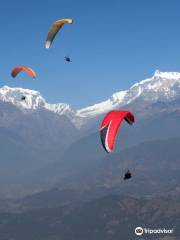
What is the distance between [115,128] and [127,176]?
286 inches

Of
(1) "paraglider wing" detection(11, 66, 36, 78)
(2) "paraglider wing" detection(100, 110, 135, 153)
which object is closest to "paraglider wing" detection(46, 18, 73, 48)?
(1) "paraglider wing" detection(11, 66, 36, 78)

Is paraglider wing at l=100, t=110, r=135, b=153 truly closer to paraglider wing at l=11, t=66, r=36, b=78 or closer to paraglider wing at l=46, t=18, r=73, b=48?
paraglider wing at l=46, t=18, r=73, b=48

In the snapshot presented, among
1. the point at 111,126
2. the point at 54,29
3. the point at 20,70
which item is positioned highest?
the point at 20,70

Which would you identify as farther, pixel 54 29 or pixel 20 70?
pixel 20 70

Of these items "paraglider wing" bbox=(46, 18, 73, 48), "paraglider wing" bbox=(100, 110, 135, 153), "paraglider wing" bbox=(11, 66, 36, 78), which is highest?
"paraglider wing" bbox=(11, 66, 36, 78)

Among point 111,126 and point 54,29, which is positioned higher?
point 54,29

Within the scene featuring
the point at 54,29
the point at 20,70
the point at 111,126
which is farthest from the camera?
the point at 20,70

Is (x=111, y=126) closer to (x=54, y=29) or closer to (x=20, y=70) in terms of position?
(x=54, y=29)

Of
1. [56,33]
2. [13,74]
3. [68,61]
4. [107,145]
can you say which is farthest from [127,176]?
[13,74]

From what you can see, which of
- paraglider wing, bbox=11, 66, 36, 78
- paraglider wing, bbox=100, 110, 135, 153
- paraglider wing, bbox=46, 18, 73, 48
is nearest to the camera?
paraglider wing, bbox=100, 110, 135, 153

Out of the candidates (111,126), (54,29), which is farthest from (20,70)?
(111,126)

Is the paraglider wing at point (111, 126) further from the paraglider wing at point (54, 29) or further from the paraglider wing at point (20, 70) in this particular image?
the paraglider wing at point (20, 70)

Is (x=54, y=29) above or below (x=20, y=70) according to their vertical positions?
below

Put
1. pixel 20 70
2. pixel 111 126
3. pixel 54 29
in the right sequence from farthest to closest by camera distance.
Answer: pixel 20 70 < pixel 54 29 < pixel 111 126
